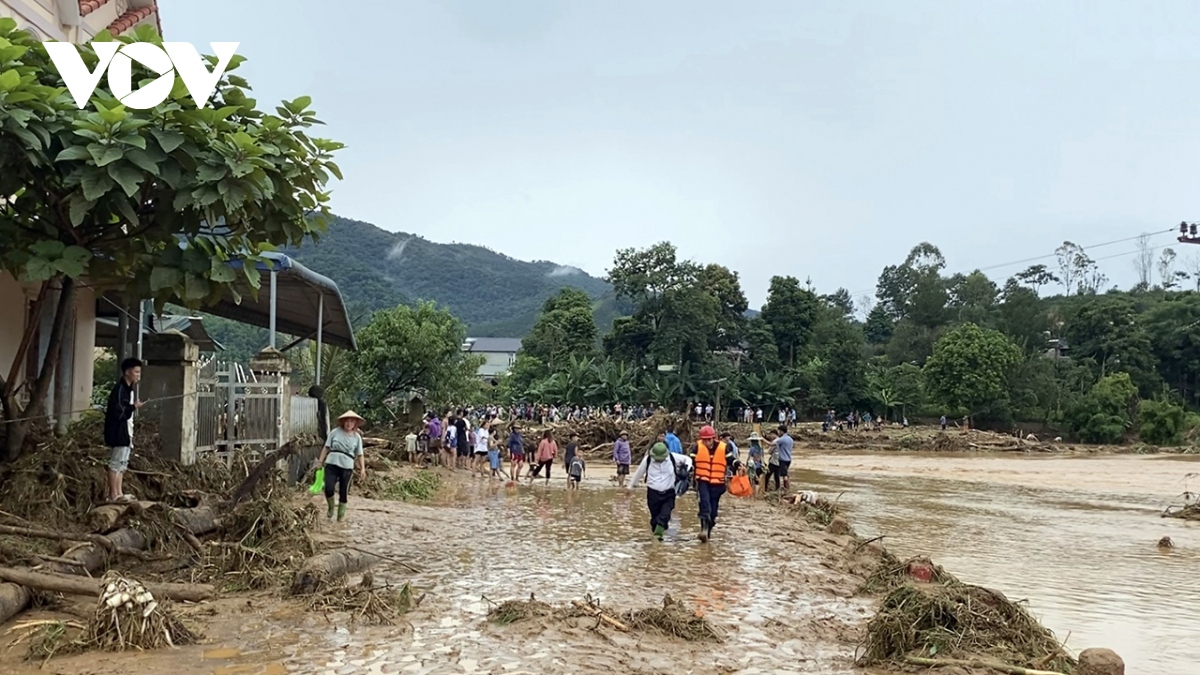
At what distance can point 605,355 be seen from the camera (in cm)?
6384

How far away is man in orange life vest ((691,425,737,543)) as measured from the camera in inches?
511

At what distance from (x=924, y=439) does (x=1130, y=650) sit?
4518 cm

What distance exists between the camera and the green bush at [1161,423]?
176ft

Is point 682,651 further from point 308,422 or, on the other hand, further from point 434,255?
point 434,255

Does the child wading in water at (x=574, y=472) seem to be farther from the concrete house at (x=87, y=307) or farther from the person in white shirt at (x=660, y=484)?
the person in white shirt at (x=660, y=484)

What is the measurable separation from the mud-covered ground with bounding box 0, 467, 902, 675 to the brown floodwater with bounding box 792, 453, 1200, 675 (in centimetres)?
204

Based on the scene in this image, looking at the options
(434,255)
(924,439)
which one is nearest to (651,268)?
(924,439)

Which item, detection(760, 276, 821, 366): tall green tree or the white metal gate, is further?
detection(760, 276, 821, 366): tall green tree

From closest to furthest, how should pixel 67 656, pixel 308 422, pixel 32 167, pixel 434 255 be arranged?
pixel 67 656 → pixel 32 167 → pixel 308 422 → pixel 434 255

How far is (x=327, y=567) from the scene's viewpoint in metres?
8.57

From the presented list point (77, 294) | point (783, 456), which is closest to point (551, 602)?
point (77, 294)

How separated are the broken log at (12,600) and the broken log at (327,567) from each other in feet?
6.40

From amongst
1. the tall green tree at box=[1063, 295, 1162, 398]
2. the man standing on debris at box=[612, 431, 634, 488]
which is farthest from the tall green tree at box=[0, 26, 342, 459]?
the tall green tree at box=[1063, 295, 1162, 398]

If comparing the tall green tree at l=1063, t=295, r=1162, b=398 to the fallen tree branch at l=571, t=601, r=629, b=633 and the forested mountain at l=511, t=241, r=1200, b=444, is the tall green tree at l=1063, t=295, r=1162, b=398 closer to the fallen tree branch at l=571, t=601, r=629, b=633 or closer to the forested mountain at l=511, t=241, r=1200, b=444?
the forested mountain at l=511, t=241, r=1200, b=444
